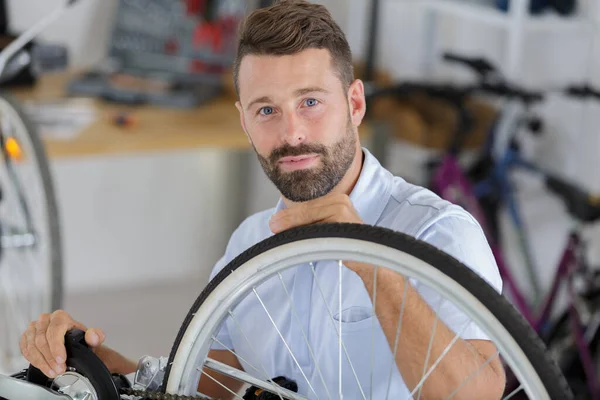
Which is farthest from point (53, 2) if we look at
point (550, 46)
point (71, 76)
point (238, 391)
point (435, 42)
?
point (238, 391)

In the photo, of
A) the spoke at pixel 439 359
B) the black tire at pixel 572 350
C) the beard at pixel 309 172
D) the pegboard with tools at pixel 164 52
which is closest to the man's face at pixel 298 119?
the beard at pixel 309 172

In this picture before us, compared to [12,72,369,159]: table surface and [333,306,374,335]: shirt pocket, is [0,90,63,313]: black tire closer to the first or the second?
[12,72,369,159]: table surface

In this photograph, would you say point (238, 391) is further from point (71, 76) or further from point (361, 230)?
point (71, 76)

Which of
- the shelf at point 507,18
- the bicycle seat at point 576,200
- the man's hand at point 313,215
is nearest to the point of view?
the man's hand at point 313,215

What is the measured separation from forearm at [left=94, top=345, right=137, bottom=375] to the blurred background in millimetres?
1245

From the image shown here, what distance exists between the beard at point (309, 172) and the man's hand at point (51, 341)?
0.82 feet

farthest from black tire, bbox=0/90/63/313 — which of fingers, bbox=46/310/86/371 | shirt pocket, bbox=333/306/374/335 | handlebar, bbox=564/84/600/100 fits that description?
handlebar, bbox=564/84/600/100

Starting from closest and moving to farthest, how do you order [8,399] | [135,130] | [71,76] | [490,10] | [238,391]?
[8,399] < [238,391] < [135,130] < [490,10] < [71,76]

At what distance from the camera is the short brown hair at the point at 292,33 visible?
3.10ft

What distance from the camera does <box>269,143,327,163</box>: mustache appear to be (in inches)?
38.5

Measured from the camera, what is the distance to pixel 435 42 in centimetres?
300

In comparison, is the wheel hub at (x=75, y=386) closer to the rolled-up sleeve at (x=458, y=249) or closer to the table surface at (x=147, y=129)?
the rolled-up sleeve at (x=458, y=249)

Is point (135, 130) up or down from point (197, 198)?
up

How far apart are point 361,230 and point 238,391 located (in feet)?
1.65
